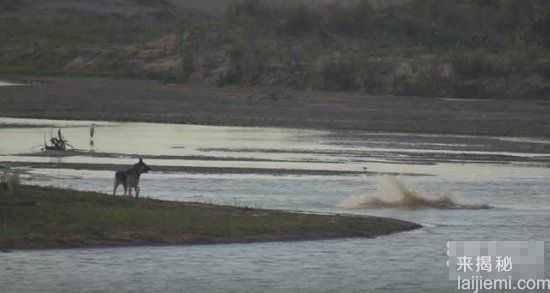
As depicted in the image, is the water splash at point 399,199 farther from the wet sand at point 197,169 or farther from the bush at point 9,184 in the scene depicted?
the bush at point 9,184

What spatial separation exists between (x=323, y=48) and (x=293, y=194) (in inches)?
4163

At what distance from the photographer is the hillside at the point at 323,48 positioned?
412 ft

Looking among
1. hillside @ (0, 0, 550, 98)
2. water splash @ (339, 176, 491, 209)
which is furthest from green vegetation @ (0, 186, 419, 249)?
hillside @ (0, 0, 550, 98)

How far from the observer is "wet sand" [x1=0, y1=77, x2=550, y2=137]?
8000cm

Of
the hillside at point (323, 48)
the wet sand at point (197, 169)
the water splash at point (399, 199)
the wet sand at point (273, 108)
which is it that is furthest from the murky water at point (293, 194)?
the hillside at point (323, 48)

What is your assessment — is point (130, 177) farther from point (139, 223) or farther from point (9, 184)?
point (139, 223)

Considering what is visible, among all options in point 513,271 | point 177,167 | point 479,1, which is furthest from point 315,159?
point 479,1

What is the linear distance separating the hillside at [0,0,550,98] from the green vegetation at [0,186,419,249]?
85.1 meters

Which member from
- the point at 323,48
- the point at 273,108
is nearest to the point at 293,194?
the point at 273,108

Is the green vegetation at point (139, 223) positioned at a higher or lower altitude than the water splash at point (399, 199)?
higher

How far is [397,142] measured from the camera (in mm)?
68125

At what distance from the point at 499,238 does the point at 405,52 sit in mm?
106031

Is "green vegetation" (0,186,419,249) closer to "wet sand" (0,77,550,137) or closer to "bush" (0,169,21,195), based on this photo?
"bush" (0,169,21,195)

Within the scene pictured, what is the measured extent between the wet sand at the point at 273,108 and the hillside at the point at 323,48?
311 inches
